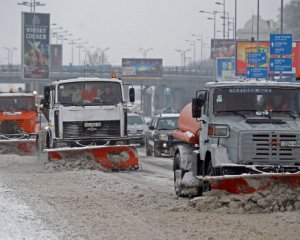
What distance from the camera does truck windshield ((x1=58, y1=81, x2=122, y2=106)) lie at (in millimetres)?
23781

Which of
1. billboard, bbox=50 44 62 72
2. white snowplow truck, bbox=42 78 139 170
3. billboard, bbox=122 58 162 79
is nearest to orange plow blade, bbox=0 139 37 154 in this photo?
white snowplow truck, bbox=42 78 139 170

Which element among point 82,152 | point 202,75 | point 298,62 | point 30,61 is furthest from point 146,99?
point 82,152

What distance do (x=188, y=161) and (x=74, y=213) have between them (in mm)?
3421

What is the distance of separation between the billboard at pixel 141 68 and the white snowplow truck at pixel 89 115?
86.4 metres

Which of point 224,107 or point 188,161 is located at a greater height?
point 224,107

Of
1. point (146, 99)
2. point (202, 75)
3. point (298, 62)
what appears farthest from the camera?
point (146, 99)

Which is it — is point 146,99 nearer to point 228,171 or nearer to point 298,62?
point 298,62

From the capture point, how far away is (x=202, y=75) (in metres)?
117

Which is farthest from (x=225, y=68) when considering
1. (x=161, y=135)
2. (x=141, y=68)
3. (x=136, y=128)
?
(x=161, y=135)

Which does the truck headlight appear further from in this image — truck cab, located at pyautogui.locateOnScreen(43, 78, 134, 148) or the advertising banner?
the advertising banner

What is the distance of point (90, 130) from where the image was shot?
77.8 feet

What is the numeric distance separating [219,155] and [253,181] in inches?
33.7

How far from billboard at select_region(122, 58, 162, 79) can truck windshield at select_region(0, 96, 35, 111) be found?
79.0 meters

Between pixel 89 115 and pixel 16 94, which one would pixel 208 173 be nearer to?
pixel 89 115
